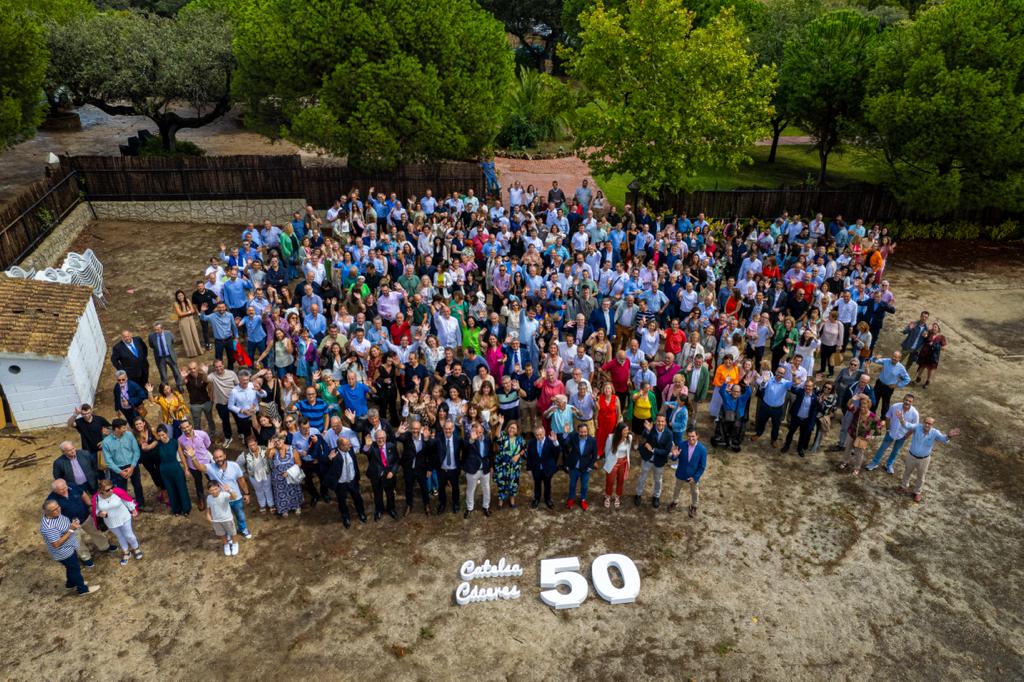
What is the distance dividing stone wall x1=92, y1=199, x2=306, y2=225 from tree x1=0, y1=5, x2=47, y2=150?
3.26 m

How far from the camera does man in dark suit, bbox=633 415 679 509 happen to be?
11.0 meters

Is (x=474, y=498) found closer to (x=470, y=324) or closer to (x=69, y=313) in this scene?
(x=470, y=324)

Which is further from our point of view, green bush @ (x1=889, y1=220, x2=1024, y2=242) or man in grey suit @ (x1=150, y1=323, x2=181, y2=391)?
green bush @ (x1=889, y1=220, x2=1024, y2=242)

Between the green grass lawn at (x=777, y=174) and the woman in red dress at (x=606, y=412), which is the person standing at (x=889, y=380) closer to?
the woman in red dress at (x=606, y=412)

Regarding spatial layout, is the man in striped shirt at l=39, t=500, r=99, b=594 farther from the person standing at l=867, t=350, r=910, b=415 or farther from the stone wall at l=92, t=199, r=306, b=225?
the stone wall at l=92, t=199, r=306, b=225

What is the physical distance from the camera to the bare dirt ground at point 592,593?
357 inches

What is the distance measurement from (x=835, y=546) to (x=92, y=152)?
3309cm

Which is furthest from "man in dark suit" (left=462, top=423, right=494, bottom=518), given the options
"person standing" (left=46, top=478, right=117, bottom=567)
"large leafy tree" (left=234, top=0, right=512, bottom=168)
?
"large leafy tree" (left=234, top=0, right=512, bottom=168)

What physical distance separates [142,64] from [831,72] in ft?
82.8

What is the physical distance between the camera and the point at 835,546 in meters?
10.9

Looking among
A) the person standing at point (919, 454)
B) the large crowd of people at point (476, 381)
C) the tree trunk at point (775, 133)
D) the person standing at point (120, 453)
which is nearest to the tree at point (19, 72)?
the large crowd of people at point (476, 381)

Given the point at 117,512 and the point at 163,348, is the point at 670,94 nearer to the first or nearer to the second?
the point at 163,348

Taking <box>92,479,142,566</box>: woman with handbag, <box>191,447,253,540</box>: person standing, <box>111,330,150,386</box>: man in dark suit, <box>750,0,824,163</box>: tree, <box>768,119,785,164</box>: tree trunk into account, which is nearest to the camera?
<box>92,479,142,566</box>: woman with handbag

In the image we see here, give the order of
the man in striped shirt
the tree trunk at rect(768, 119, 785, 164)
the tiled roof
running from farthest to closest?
the tree trunk at rect(768, 119, 785, 164) → the tiled roof → the man in striped shirt
